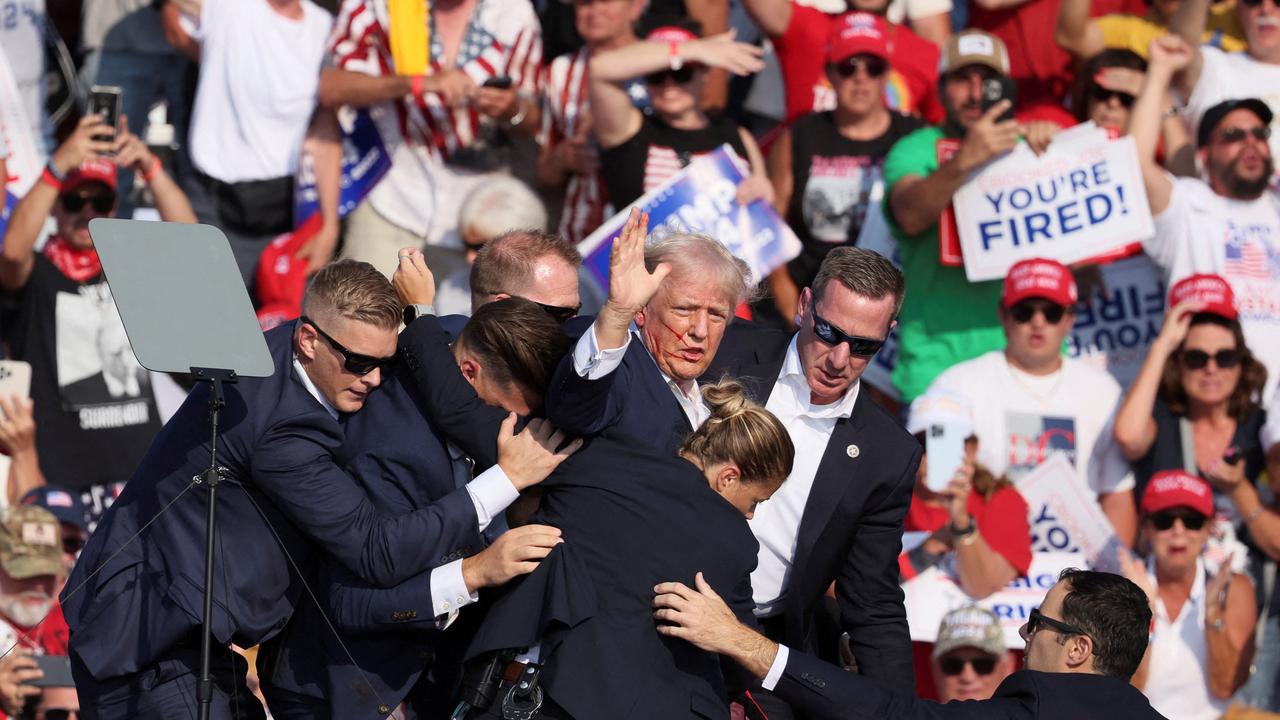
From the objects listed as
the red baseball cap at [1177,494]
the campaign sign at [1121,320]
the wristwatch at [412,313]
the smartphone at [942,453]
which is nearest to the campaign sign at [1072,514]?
the red baseball cap at [1177,494]

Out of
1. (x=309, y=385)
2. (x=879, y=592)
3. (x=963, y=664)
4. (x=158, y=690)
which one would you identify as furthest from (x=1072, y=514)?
(x=158, y=690)

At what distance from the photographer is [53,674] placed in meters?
7.24

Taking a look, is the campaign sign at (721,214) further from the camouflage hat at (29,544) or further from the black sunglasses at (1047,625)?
the black sunglasses at (1047,625)

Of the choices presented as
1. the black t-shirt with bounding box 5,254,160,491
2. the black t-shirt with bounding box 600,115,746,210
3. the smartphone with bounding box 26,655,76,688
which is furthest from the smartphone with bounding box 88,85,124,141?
the smartphone with bounding box 26,655,76,688

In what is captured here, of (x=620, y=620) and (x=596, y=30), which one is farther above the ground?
(x=620, y=620)

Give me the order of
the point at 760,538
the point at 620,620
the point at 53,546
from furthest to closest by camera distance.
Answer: the point at 53,546, the point at 760,538, the point at 620,620

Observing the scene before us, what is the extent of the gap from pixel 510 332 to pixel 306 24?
15.3ft

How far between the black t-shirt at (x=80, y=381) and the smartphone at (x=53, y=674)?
156 cm

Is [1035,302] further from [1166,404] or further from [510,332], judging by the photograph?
[510,332]

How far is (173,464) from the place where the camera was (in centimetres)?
530

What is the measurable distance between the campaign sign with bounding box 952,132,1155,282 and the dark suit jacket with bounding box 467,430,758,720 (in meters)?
3.97

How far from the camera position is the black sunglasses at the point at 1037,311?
8.56m

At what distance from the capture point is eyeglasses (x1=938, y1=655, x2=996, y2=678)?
7520mm

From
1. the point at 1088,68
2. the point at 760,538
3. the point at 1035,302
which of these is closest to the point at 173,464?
the point at 760,538
